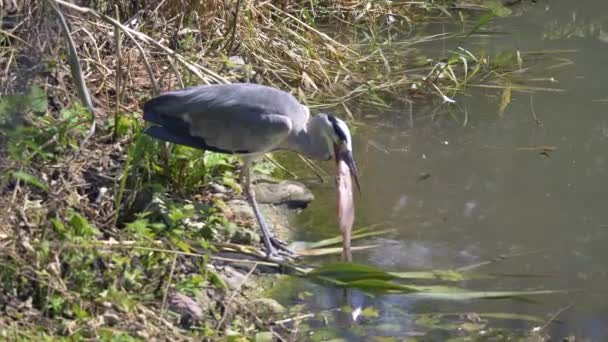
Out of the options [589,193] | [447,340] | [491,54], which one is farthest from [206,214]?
[491,54]

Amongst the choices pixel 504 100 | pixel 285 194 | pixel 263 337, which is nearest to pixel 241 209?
pixel 285 194

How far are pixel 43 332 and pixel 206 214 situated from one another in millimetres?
1637

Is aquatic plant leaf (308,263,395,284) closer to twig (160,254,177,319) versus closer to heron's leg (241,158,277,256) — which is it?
heron's leg (241,158,277,256)

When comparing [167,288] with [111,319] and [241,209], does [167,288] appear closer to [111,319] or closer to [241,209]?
[111,319]

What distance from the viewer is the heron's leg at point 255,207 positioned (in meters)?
5.56

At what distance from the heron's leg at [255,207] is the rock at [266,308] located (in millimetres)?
435

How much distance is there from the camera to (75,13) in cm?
683

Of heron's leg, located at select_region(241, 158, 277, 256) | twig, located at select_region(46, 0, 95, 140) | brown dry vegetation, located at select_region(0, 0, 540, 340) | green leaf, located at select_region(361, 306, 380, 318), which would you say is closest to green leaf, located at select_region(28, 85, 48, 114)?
brown dry vegetation, located at select_region(0, 0, 540, 340)

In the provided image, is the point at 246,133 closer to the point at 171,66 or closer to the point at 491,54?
the point at 171,66

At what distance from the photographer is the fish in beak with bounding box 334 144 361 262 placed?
5316 millimetres

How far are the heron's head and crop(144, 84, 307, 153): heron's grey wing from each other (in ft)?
0.71

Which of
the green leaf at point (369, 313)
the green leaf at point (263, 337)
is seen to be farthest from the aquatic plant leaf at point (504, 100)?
the green leaf at point (263, 337)

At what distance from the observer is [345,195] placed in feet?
17.8

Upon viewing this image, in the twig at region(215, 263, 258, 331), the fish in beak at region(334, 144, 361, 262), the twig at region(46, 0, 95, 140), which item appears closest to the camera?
the twig at region(215, 263, 258, 331)
